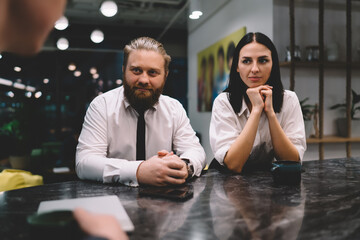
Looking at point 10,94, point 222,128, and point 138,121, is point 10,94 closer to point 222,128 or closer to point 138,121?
point 138,121

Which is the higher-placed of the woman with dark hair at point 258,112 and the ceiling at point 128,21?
the ceiling at point 128,21

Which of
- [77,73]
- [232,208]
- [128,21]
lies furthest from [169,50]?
[232,208]

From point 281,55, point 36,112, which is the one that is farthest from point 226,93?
point 36,112

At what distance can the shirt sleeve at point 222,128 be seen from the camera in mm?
1832

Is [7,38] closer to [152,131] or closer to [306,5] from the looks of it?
[152,131]

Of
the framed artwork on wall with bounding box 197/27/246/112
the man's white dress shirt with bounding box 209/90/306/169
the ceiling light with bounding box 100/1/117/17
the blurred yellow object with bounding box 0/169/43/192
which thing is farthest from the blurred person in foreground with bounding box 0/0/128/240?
the framed artwork on wall with bounding box 197/27/246/112

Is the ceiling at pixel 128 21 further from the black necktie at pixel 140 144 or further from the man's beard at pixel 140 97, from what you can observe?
the black necktie at pixel 140 144

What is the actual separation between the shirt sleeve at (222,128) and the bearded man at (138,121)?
104 mm

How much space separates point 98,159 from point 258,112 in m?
0.98

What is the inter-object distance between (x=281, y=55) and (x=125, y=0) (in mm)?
3313

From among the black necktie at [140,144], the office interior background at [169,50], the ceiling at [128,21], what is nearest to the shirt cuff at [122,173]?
the black necktie at [140,144]

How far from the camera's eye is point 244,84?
7.08 ft

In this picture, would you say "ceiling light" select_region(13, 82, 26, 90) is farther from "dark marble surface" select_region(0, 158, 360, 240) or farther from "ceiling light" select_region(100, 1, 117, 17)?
"dark marble surface" select_region(0, 158, 360, 240)

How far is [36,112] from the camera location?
594 cm
